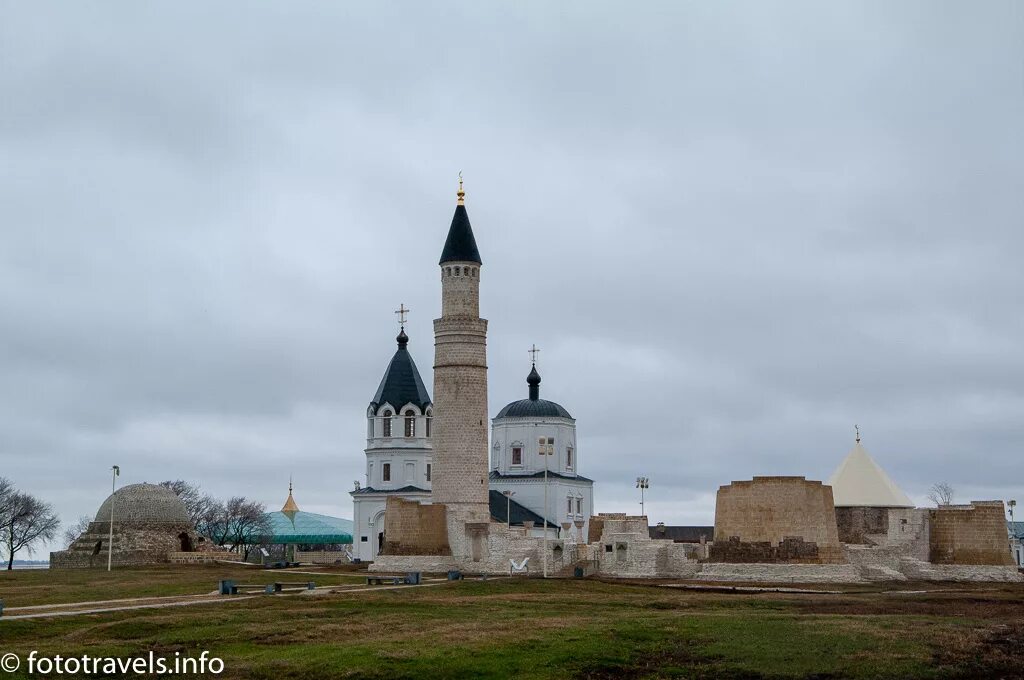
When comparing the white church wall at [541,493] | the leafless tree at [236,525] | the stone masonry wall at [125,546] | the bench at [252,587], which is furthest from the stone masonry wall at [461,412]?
the leafless tree at [236,525]

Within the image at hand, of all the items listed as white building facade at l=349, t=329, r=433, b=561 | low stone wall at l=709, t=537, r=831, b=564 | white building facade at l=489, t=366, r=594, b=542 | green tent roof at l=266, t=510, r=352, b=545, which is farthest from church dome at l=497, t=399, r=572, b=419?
low stone wall at l=709, t=537, r=831, b=564

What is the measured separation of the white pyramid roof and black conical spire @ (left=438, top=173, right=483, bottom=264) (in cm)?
1910

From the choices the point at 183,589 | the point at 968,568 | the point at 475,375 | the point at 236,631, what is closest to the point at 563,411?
the point at 475,375

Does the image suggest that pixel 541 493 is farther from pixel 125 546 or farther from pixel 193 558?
pixel 125 546

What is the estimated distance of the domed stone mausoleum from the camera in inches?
2557

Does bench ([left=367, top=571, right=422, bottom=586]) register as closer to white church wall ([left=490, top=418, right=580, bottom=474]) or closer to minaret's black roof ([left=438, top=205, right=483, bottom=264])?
minaret's black roof ([left=438, top=205, right=483, bottom=264])

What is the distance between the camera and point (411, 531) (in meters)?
55.7

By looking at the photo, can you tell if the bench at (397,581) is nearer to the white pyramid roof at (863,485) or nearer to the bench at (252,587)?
the bench at (252,587)

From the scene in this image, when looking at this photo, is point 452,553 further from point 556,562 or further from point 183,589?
point 183,589

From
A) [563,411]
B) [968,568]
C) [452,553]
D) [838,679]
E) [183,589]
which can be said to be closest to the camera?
[838,679]

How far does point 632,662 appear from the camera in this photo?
2394 centimetres

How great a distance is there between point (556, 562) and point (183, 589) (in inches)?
688

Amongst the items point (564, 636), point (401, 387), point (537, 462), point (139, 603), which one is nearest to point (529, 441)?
point (537, 462)

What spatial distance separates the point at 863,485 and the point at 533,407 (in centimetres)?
3183
